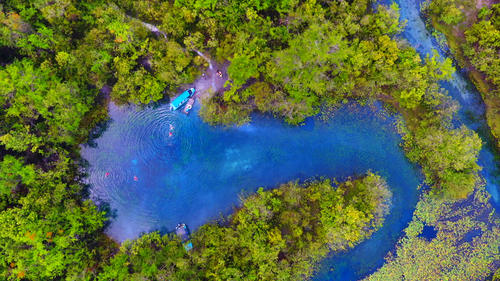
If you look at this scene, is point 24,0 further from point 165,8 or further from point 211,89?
point 211,89

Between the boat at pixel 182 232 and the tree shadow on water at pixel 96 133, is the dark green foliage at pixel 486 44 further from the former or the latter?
the tree shadow on water at pixel 96 133

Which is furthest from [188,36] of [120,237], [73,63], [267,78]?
[120,237]

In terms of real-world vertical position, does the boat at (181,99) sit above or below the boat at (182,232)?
above

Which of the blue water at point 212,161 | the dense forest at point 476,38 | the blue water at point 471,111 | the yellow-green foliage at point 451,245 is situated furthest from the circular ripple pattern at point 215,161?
the dense forest at point 476,38

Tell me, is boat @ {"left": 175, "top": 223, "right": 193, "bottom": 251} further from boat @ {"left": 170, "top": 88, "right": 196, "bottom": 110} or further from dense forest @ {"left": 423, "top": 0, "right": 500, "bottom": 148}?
dense forest @ {"left": 423, "top": 0, "right": 500, "bottom": 148}

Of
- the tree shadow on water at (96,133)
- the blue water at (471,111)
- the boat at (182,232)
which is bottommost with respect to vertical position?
the boat at (182,232)

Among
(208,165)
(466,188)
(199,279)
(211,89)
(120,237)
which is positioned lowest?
(120,237)
